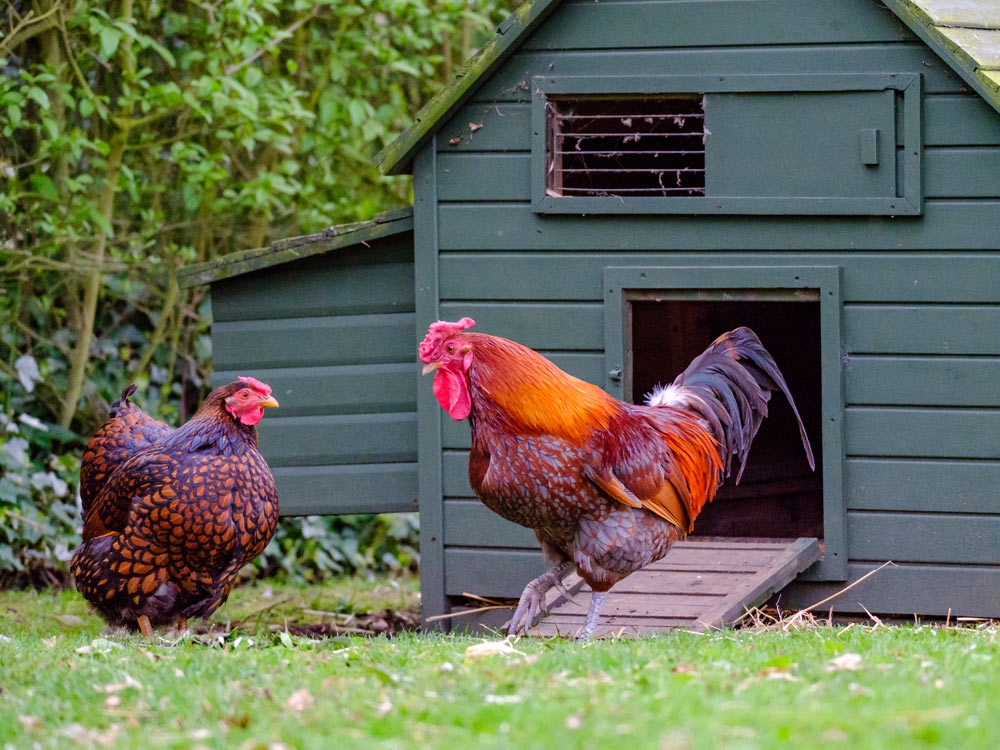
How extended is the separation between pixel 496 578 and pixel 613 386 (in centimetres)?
127

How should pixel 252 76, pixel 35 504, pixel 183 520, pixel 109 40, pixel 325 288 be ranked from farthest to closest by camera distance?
pixel 35 504, pixel 252 76, pixel 109 40, pixel 325 288, pixel 183 520

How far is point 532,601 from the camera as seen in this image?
6219mm

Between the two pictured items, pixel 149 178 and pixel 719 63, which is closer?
pixel 719 63

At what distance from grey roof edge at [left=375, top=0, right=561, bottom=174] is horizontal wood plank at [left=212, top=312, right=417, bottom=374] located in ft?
3.02

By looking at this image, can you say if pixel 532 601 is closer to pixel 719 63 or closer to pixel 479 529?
pixel 479 529

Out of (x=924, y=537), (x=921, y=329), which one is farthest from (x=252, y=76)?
(x=924, y=537)

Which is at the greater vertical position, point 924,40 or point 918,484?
point 924,40

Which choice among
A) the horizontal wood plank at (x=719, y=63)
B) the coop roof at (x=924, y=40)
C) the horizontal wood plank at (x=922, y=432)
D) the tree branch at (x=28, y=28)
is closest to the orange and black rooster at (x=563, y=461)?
the horizontal wood plank at (x=922, y=432)

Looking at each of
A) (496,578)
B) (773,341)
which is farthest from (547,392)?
(773,341)

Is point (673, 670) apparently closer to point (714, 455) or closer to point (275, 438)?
point (714, 455)

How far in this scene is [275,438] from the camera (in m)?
7.46

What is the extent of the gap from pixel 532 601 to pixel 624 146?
3030 mm

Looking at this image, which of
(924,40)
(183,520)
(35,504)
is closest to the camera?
(183,520)

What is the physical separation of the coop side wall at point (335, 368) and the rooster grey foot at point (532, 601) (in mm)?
1312
